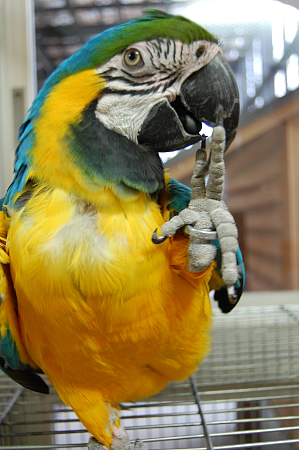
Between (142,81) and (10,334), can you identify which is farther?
(10,334)

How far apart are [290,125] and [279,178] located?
25 centimetres

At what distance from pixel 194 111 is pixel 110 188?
0.20 meters

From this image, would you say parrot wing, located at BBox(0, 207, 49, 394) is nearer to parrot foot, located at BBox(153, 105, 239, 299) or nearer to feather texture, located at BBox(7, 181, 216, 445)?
feather texture, located at BBox(7, 181, 216, 445)

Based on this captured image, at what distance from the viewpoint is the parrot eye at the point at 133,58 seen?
60 centimetres

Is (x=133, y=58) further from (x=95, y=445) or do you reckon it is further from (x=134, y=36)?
(x=95, y=445)

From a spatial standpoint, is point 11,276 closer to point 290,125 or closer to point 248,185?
point 248,185

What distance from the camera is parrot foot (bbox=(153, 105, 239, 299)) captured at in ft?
1.73

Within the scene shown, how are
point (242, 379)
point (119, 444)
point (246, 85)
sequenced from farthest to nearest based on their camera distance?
point (246, 85) < point (242, 379) < point (119, 444)

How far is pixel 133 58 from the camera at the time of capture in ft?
1.97

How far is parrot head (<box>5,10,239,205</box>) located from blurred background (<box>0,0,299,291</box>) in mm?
695

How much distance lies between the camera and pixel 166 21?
23.5 inches

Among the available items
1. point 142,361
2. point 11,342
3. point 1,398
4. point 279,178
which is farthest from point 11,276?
point 279,178

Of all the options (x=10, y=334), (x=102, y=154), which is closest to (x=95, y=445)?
(x=10, y=334)

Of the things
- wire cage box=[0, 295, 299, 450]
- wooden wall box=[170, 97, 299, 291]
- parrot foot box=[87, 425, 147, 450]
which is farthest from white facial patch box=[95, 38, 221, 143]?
wooden wall box=[170, 97, 299, 291]
